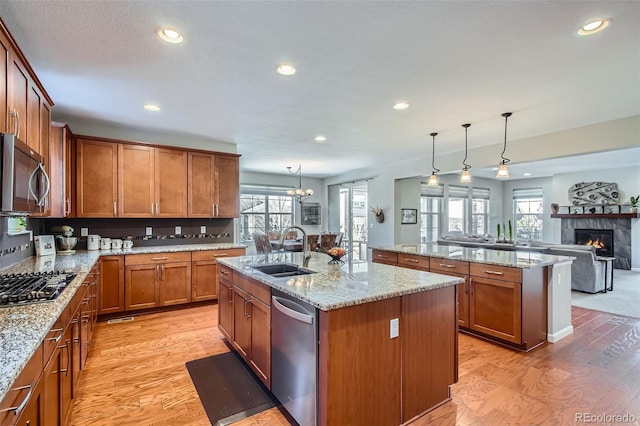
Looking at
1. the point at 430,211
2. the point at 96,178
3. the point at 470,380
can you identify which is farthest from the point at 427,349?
the point at 430,211

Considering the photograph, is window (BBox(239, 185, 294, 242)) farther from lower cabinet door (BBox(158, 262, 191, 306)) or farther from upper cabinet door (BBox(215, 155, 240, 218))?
lower cabinet door (BBox(158, 262, 191, 306))

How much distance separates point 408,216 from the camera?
7.49 meters

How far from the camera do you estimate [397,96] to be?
10.3 ft

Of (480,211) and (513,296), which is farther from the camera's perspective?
(480,211)

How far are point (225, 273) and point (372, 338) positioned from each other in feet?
5.91

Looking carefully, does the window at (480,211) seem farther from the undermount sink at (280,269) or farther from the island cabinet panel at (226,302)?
the island cabinet panel at (226,302)

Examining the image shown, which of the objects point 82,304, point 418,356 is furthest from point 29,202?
point 418,356

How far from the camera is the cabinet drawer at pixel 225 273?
2976 mm

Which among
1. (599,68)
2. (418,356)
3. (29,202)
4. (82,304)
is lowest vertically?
(418,356)

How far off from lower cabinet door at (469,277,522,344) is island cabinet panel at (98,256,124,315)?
419cm

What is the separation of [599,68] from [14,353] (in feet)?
13.0

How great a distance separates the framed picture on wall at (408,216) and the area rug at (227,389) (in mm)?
5307

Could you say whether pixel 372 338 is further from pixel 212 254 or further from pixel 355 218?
pixel 355 218

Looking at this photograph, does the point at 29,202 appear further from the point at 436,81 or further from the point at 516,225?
the point at 516,225
